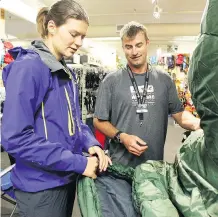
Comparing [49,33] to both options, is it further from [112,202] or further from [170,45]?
[170,45]

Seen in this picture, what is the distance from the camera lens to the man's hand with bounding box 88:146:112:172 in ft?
4.03

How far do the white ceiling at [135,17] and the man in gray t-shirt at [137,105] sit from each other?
5697 millimetres

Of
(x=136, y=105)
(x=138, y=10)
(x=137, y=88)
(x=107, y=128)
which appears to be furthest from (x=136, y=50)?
(x=138, y=10)

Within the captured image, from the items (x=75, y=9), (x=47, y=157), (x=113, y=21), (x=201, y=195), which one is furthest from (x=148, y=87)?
(x=113, y=21)

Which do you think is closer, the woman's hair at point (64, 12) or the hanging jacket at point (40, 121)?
the hanging jacket at point (40, 121)

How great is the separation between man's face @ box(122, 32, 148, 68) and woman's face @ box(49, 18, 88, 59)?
0.76m

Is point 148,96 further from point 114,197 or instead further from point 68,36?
point 114,197

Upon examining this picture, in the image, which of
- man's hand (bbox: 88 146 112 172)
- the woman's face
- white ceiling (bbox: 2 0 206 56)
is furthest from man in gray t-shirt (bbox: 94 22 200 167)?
white ceiling (bbox: 2 0 206 56)

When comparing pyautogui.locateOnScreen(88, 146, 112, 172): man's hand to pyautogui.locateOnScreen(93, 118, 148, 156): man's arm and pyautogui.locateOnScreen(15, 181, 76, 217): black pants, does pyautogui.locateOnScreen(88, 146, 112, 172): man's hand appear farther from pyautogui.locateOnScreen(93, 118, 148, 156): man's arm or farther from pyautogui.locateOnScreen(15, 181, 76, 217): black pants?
pyautogui.locateOnScreen(93, 118, 148, 156): man's arm

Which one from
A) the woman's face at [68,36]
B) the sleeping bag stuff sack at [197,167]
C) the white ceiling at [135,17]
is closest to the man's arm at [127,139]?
the sleeping bag stuff sack at [197,167]

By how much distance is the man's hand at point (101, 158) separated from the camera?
1.23m

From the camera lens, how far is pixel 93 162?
1220mm

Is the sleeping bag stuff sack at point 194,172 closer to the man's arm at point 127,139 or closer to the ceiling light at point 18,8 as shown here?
the man's arm at point 127,139

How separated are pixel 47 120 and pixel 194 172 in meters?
0.69
